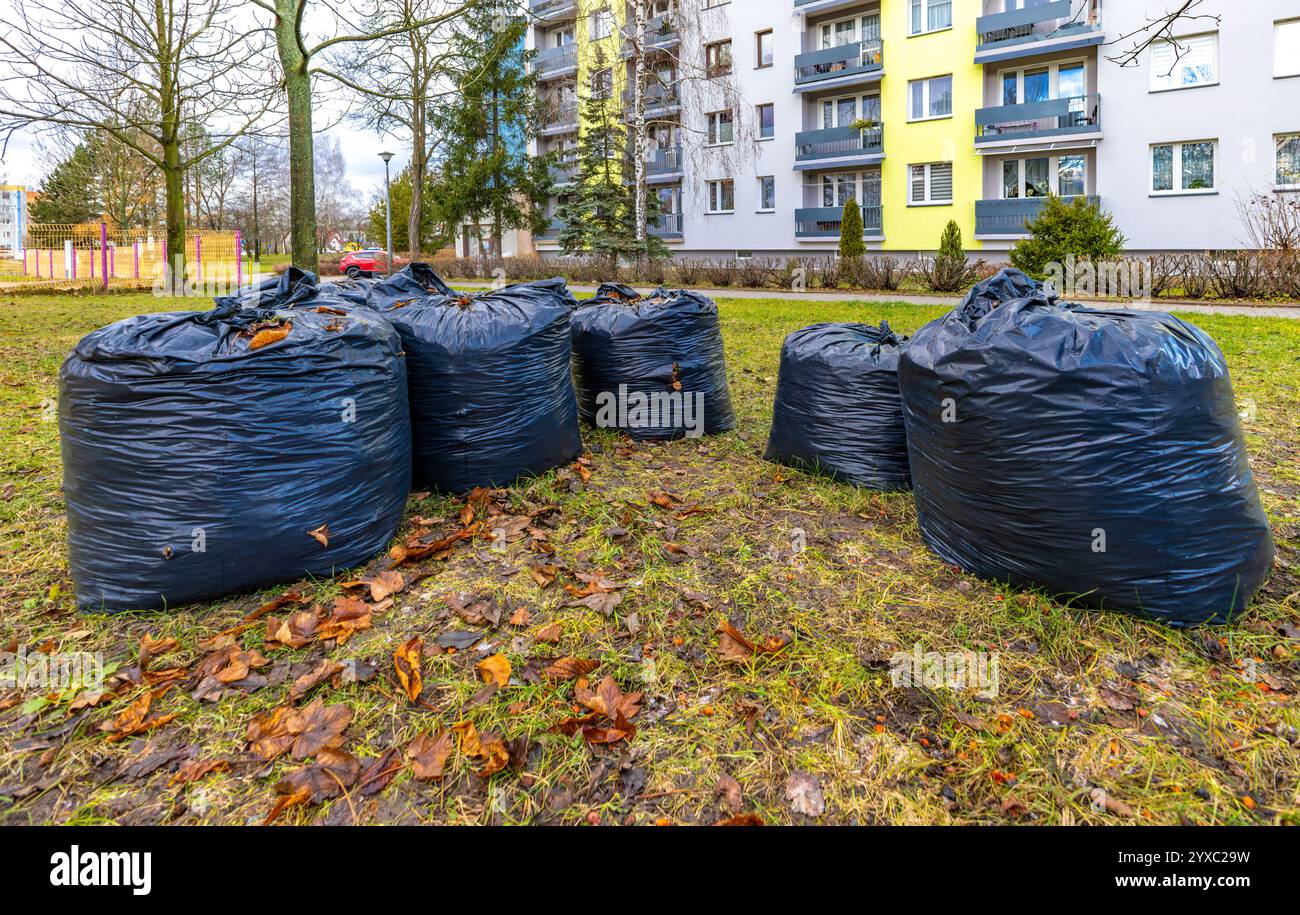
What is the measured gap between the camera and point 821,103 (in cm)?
2538

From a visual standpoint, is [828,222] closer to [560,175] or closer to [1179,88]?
[1179,88]

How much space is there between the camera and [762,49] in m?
26.0

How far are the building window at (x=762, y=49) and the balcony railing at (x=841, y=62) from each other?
5.13ft

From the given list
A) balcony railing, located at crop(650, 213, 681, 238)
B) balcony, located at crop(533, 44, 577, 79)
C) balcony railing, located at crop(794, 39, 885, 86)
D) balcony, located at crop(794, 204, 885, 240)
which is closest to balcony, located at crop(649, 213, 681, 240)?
balcony railing, located at crop(650, 213, 681, 238)

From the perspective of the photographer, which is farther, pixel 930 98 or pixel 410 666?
pixel 930 98

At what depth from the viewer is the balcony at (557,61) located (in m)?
31.9

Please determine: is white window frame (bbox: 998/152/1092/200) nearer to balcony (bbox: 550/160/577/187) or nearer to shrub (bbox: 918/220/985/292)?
shrub (bbox: 918/220/985/292)

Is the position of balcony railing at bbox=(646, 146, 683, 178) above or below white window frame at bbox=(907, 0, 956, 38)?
below

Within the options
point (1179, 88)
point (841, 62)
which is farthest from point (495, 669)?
point (841, 62)

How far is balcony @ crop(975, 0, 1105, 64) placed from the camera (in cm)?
1903

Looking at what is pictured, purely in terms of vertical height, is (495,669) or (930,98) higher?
(930,98)

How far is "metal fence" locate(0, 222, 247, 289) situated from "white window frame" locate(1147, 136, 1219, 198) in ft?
76.2

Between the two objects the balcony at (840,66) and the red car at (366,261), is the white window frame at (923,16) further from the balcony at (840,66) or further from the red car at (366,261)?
the red car at (366,261)

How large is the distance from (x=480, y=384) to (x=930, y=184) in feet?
73.8
